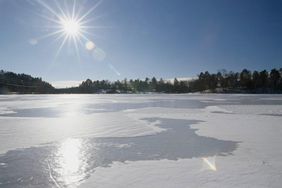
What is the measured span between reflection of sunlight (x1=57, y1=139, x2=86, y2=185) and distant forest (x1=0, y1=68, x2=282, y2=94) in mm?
113485

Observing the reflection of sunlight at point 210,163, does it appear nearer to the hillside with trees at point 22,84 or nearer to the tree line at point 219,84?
the tree line at point 219,84

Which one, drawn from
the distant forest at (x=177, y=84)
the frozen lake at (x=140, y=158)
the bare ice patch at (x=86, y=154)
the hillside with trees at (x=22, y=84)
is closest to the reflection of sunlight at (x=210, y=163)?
the frozen lake at (x=140, y=158)

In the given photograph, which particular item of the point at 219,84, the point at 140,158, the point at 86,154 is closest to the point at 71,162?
the point at 86,154

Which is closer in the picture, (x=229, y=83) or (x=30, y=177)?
(x=30, y=177)

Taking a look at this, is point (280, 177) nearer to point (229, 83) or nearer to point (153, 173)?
point (153, 173)

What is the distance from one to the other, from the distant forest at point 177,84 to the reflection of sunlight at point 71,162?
372ft

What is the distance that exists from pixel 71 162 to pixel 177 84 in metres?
136

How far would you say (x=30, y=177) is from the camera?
6.31 m

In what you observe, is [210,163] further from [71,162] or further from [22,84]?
[22,84]

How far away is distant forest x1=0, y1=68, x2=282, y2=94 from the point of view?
11812 centimetres

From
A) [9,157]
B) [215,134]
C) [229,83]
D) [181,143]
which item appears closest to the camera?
[9,157]

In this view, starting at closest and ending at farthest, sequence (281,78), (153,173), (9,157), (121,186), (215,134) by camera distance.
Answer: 1. (121,186)
2. (153,173)
3. (9,157)
4. (215,134)
5. (281,78)

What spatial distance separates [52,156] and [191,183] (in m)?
4.07

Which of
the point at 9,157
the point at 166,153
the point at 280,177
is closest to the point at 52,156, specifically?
the point at 9,157
